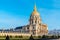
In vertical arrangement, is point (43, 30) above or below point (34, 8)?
below

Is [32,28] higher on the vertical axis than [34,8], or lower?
lower

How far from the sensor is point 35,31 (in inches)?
4503

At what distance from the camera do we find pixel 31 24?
381 feet

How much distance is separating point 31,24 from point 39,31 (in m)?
4.43

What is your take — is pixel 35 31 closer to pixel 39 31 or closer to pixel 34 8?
pixel 39 31

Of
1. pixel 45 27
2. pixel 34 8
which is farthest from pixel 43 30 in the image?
pixel 34 8

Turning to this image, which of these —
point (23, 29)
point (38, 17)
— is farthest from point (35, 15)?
point (23, 29)

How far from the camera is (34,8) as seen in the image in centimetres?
11938

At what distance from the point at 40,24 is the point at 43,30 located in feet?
9.79

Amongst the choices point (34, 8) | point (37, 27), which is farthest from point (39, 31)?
point (34, 8)

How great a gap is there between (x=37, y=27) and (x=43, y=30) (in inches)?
155

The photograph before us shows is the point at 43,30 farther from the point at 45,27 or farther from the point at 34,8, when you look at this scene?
the point at 34,8

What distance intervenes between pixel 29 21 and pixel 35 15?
428 centimetres

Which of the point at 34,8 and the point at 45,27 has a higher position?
the point at 34,8
